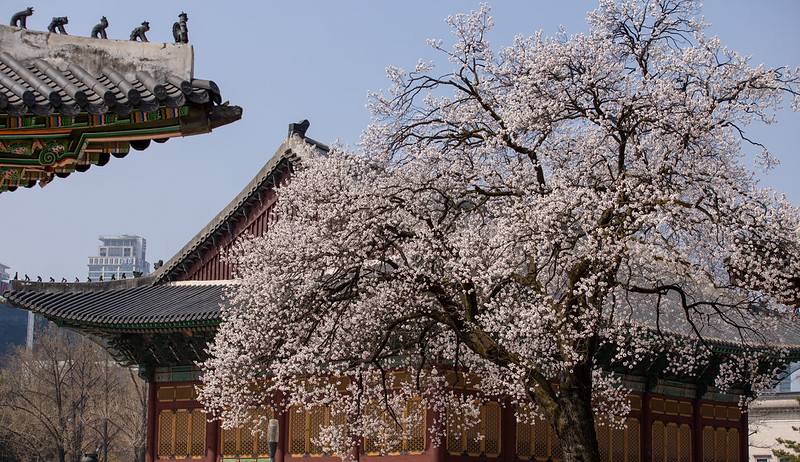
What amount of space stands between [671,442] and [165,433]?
48.4 ft

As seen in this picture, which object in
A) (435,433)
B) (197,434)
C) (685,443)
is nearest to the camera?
(435,433)

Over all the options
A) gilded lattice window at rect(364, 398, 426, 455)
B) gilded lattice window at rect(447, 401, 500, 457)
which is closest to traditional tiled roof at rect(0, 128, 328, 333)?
gilded lattice window at rect(364, 398, 426, 455)

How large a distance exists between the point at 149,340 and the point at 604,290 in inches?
628

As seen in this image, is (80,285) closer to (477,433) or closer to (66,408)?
(477,433)

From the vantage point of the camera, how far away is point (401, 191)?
19125 mm

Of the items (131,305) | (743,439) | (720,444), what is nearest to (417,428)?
(131,305)

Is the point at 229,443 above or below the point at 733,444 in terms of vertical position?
above

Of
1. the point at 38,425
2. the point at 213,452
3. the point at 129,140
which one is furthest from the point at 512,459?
the point at 38,425

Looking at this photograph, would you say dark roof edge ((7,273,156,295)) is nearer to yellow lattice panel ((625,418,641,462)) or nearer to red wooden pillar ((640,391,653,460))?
yellow lattice panel ((625,418,641,462))

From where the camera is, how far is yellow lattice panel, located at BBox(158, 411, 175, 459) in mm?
29016

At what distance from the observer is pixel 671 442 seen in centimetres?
3061

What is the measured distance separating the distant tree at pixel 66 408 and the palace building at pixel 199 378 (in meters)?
22.6

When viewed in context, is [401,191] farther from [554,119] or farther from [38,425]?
[38,425]

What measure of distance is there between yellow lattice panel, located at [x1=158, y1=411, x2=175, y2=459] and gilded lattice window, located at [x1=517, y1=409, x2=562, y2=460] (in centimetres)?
981
